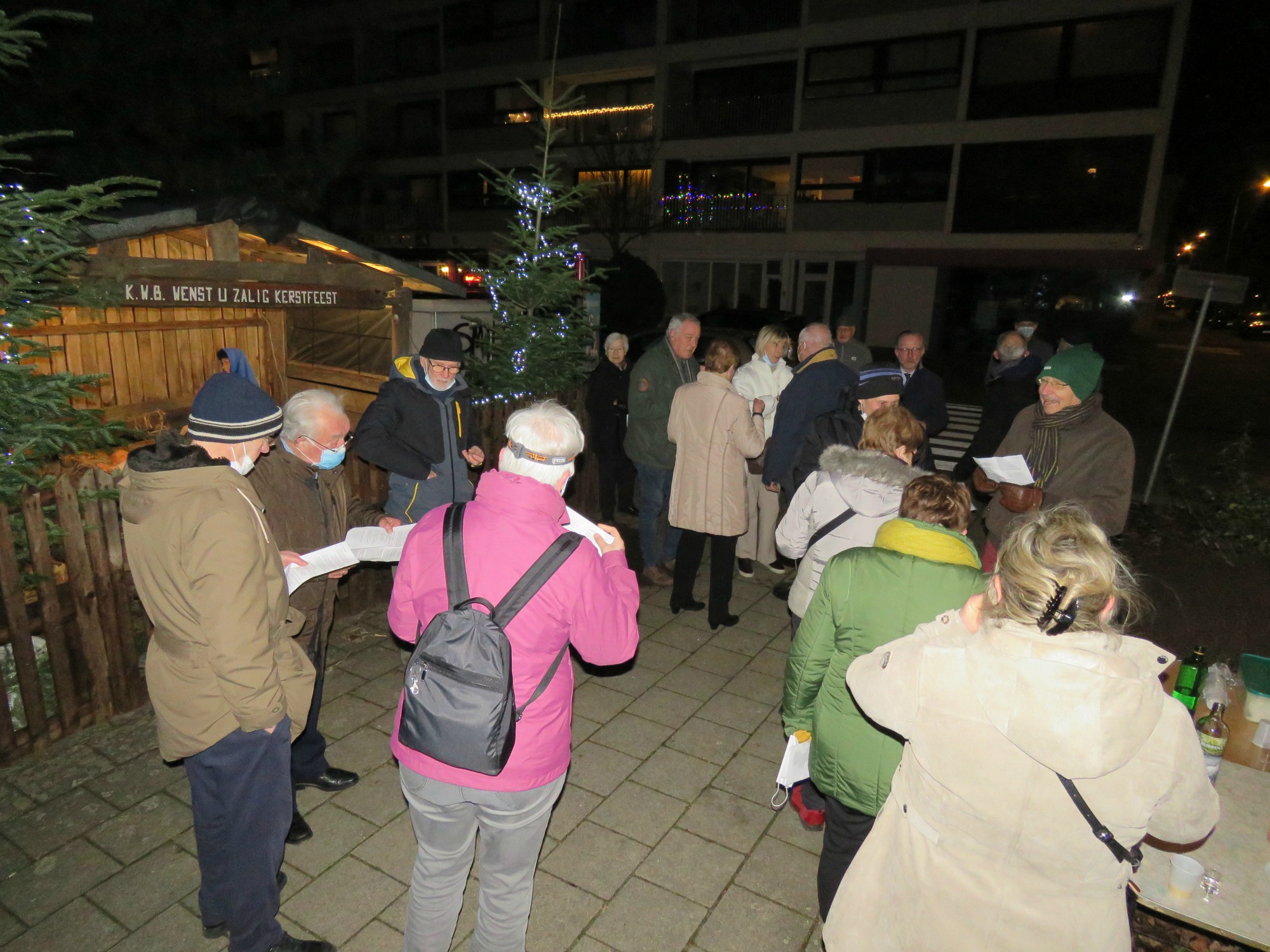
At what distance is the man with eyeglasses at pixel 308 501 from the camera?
3.36 meters

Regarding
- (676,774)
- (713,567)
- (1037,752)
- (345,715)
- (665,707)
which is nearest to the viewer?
(1037,752)

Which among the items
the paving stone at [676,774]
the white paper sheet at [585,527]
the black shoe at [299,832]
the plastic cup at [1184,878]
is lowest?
the paving stone at [676,774]

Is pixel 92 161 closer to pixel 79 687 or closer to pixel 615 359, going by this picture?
pixel 615 359

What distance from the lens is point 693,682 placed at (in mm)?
5113

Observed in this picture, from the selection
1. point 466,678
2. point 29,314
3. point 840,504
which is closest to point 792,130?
point 840,504

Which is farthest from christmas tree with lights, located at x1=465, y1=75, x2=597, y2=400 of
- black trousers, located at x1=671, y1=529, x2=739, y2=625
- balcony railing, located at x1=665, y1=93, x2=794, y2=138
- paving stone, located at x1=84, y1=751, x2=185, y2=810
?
balcony railing, located at x1=665, y1=93, x2=794, y2=138

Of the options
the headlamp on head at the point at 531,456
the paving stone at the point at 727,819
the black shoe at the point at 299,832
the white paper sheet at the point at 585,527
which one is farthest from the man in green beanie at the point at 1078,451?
the black shoe at the point at 299,832

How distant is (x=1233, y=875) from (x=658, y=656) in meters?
3.47

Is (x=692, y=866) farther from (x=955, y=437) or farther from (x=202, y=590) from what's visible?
(x=955, y=437)

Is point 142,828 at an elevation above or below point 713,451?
below

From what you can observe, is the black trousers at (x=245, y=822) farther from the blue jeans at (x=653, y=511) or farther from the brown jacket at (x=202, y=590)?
the blue jeans at (x=653, y=511)

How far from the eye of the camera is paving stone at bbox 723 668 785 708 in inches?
195

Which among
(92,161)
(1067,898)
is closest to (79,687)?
(1067,898)

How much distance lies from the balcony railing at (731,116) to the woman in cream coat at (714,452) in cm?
2435
